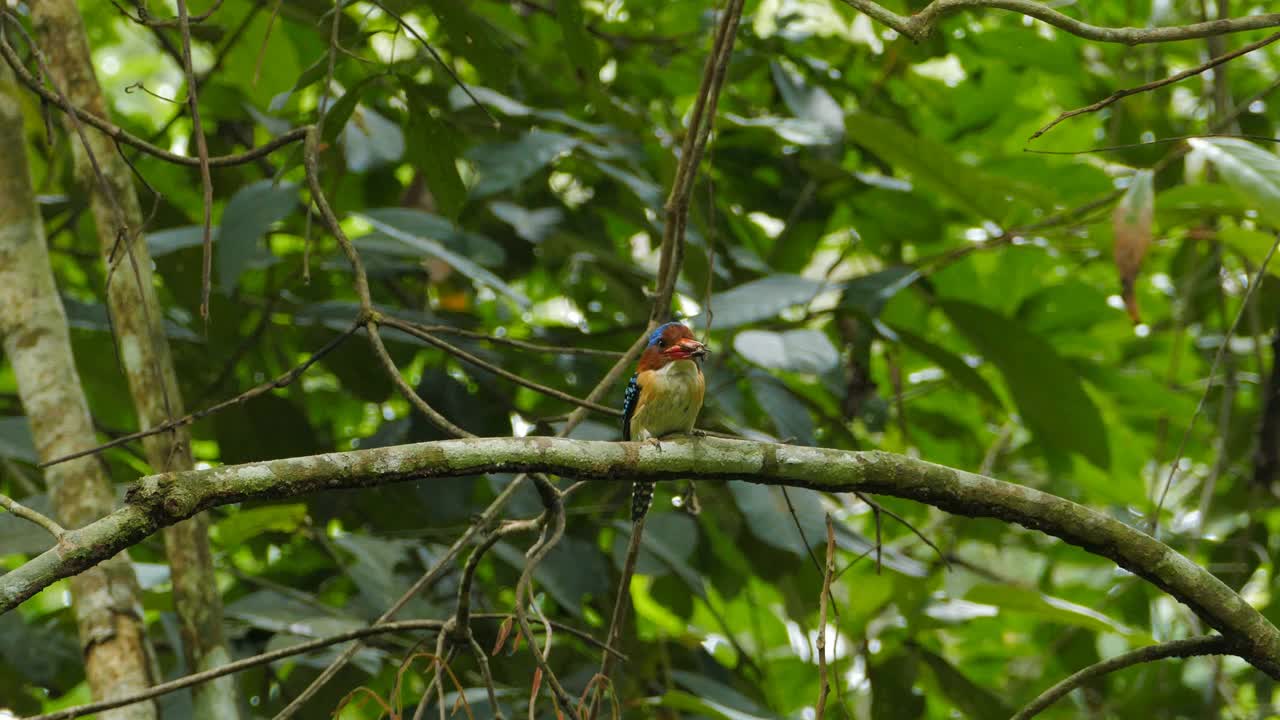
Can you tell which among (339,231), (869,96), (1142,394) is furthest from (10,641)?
(1142,394)

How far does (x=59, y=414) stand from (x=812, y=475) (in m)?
2.02

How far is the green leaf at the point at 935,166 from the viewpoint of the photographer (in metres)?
3.79

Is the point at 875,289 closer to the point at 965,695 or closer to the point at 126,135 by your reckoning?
the point at 965,695

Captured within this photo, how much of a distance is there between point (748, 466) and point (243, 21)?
3076 millimetres

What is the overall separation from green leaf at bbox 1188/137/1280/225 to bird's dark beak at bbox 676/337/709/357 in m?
1.37

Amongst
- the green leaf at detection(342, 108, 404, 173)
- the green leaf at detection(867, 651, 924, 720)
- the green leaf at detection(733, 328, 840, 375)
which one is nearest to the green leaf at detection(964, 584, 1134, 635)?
the green leaf at detection(867, 651, 924, 720)

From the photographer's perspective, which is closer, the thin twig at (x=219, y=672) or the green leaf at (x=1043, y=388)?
the thin twig at (x=219, y=672)

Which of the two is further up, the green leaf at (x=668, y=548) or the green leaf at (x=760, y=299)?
the green leaf at (x=760, y=299)

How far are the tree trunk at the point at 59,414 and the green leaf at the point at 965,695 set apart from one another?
2.49m

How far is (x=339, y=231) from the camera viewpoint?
8.18ft

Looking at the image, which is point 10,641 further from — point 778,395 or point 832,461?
point 832,461

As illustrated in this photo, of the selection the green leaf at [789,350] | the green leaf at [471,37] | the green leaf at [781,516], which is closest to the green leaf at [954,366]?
the green leaf at [789,350]

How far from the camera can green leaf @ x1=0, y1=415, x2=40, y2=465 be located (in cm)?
347

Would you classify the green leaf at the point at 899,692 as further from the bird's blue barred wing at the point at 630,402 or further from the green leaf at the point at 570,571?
the bird's blue barred wing at the point at 630,402
